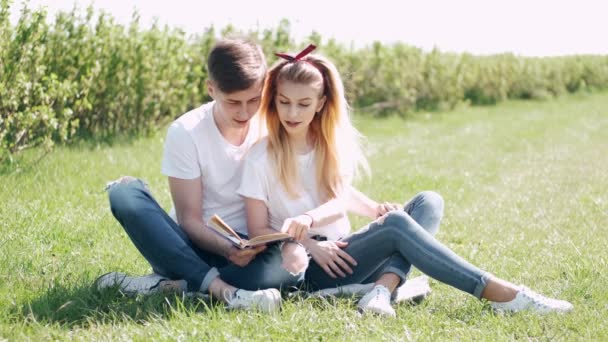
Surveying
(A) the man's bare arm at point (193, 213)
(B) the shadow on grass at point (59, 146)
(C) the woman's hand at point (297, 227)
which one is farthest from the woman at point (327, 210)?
(B) the shadow on grass at point (59, 146)

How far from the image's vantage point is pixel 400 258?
414cm

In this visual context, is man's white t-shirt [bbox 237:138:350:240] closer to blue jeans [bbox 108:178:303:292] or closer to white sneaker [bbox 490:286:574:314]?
blue jeans [bbox 108:178:303:292]

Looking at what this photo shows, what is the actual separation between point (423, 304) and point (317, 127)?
41.3 inches

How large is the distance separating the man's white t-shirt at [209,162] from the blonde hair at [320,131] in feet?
0.61

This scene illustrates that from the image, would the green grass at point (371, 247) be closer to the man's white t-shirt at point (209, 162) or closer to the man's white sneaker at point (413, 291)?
the man's white sneaker at point (413, 291)

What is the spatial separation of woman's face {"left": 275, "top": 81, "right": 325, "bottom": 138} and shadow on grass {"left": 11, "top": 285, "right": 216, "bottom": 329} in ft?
3.12

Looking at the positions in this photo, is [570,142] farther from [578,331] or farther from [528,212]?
[578,331]

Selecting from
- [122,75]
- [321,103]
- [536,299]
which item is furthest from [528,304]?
[122,75]

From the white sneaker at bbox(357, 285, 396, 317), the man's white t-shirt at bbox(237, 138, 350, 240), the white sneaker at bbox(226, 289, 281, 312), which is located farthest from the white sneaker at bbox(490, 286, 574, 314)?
the white sneaker at bbox(226, 289, 281, 312)

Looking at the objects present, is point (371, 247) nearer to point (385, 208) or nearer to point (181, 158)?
point (385, 208)

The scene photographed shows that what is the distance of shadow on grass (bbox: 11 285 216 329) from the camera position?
3.75 metres

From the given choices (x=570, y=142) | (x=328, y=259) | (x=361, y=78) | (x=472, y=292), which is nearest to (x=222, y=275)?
(x=328, y=259)

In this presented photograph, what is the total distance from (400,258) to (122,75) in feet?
21.7

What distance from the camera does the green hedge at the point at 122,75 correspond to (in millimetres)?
7676
